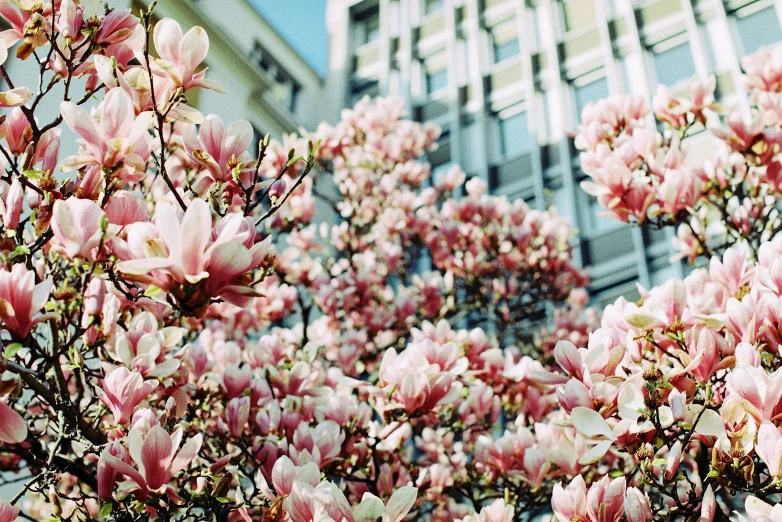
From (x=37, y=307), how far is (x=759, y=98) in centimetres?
325

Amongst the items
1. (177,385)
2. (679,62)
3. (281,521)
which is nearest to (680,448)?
(281,521)

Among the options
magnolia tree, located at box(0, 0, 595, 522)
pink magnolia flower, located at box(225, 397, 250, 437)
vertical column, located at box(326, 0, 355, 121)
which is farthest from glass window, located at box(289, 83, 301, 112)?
pink magnolia flower, located at box(225, 397, 250, 437)

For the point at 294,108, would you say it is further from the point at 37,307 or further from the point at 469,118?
the point at 37,307

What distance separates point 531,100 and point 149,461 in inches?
480

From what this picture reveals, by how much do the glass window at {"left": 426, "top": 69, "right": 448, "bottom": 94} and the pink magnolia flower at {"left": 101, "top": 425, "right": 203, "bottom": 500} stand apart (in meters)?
13.6

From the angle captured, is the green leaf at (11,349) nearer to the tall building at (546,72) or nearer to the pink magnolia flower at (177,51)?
the pink magnolia flower at (177,51)

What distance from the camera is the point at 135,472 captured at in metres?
1.66

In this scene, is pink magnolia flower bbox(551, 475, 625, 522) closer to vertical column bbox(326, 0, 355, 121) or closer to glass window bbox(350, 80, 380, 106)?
vertical column bbox(326, 0, 355, 121)

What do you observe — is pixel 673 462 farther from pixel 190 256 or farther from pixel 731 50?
pixel 731 50

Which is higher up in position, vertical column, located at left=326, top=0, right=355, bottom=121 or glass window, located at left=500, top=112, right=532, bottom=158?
vertical column, located at left=326, top=0, right=355, bottom=121

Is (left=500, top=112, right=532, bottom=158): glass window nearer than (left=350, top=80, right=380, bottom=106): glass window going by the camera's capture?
Yes

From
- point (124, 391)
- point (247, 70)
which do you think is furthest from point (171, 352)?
point (247, 70)

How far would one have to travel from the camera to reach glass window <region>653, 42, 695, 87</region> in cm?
1184

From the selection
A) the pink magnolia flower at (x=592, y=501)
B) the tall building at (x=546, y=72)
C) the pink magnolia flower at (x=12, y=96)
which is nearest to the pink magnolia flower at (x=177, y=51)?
the pink magnolia flower at (x=12, y=96)
